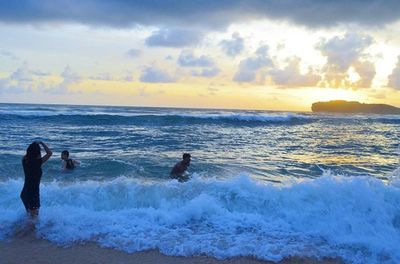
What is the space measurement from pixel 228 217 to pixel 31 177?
149 inches

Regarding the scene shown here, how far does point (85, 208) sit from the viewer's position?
8516 millimetres

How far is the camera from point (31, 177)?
7.64 meters

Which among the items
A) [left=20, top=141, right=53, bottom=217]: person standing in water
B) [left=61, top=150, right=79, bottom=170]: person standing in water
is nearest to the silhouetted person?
[left=61, top=150, right=79, bottom=170]: person standing in water

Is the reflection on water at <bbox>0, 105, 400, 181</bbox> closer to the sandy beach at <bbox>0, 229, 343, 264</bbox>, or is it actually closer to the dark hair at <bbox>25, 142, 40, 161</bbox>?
the dark hair at <bbox>25, 142, 40, 161</bbox>

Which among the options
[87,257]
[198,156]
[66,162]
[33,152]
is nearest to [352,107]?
[198,156]

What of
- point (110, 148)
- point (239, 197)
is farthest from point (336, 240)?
point (110, 148)

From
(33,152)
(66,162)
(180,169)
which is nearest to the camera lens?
(33,152)

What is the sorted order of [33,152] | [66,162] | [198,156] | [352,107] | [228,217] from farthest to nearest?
[352,107], [198,156], [66,162], [228,217], [33,152]

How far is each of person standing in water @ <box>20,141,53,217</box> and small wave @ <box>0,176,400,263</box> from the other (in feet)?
0.85

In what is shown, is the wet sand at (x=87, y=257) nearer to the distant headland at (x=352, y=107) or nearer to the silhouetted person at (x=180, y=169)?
the silhouetted person at (x=180, y=169)

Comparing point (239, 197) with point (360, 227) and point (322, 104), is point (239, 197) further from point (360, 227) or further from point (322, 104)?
point (322, 104)

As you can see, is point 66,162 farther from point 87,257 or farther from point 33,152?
point 87,257

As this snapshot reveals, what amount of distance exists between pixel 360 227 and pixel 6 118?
1373 inches

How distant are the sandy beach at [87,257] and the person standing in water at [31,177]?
1191 mm
